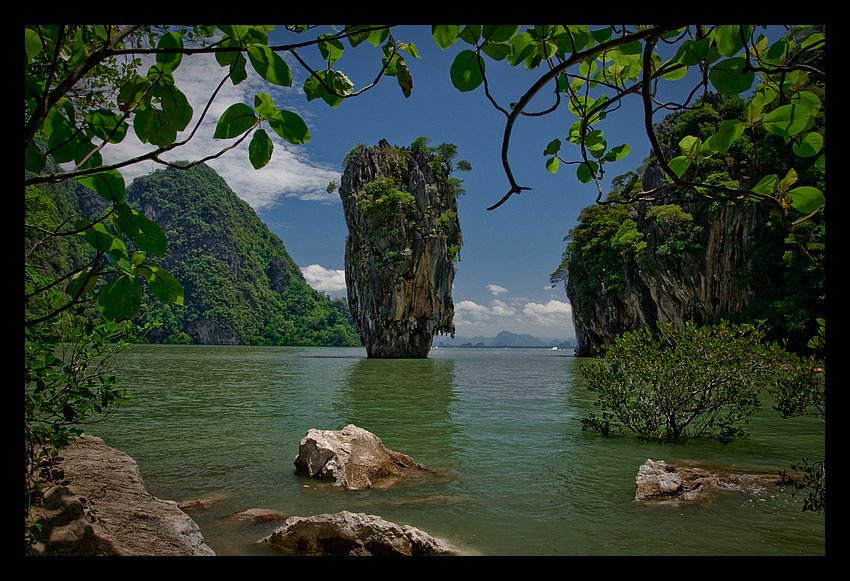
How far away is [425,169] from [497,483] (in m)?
36.5

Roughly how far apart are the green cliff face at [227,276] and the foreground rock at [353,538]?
84.8 m

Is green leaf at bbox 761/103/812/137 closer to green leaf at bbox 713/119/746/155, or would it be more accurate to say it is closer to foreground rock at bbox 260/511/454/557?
green leaf at bbox 713/119/746/155

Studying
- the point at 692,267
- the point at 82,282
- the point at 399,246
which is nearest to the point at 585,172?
the point at 82,282

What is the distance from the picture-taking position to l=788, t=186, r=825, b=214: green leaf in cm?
108

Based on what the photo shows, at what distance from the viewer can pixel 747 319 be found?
25.2 meters

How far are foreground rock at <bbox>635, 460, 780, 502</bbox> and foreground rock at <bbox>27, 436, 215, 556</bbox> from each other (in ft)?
13.3

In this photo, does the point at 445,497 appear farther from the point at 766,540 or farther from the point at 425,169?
the point at 425,169

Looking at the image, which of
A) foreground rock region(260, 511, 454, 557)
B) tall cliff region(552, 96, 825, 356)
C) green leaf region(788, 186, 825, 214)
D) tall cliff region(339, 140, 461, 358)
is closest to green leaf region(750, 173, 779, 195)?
green leaf region(788, 186, 825, 214)

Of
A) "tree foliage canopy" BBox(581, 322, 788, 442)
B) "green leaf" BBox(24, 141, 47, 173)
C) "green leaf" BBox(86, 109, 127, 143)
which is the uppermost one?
"green leaf" BBox(86, 109, 127, 143)

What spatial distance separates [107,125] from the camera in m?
1.10

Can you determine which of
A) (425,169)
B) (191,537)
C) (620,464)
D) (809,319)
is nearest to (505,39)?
(191,537)

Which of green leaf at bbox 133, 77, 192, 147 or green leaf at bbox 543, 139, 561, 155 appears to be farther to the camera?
green leaf at bbox 543, 139, 561, 155

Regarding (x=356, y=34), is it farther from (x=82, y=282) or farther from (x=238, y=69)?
(x=82, y=282)

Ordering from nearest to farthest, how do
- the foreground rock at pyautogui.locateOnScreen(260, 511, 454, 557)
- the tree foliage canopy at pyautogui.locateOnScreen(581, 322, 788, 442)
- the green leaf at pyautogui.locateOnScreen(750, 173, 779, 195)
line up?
1. the green leaf at pyautogui.locateOnScreen(750, 173, 779, 195)
2. the foreground rock at pyautogui.locateOnScreen(260, 511, 454, 557)
3. the tree foliage canopy at pyautogui.locateOnScreen(581, 322, 788, 442)
